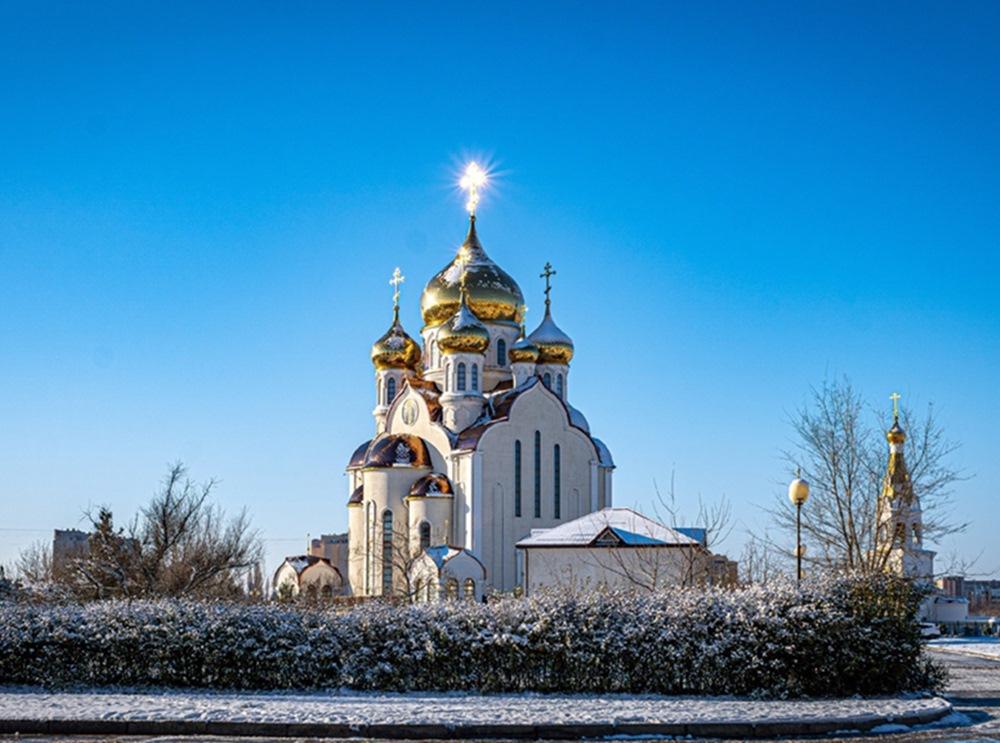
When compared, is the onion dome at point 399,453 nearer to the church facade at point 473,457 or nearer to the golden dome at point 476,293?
the church facade at point 473,457

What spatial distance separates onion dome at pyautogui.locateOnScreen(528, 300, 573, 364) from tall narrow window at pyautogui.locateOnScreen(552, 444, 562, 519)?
515cm

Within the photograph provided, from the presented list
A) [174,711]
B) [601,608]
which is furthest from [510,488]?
[174,711]

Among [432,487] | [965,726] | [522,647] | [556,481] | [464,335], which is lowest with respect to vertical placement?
[965,726]

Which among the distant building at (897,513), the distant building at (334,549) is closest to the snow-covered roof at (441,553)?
the distant building at (897,513)

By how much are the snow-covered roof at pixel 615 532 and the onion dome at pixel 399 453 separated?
14.1m

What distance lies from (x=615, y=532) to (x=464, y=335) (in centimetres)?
1799

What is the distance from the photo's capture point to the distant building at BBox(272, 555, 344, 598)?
161 ft

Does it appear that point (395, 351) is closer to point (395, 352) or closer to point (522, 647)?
point (395, 352)

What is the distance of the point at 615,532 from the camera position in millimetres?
30469

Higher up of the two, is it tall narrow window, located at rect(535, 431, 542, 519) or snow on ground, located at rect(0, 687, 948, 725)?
tall narrow window, located at rect(535, 431, 542, 519)

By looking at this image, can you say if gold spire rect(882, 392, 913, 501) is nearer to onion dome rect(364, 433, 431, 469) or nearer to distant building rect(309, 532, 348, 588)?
onion dome rect(364, 433, 431, 469)

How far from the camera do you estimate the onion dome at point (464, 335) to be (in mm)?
47031

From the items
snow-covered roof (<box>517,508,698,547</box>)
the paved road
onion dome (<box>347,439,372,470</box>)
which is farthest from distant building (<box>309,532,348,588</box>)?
the paved road

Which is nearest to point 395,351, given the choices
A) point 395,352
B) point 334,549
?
point 395,352
